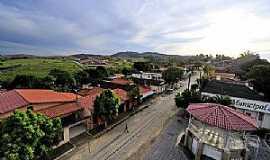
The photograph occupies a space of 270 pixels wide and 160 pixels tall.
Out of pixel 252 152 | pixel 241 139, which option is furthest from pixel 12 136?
pixel 252 152

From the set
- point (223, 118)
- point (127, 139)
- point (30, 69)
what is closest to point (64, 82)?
point (127, 139)

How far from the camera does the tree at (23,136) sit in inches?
673

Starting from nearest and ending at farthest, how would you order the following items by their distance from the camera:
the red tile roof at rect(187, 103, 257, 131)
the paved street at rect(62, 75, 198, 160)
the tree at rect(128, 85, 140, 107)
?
the red tile roof at rect(187, 103, 257, 131), the paved street at rect(62, 75, 198, 160), the tree at rect(128, 85, 140, 107)

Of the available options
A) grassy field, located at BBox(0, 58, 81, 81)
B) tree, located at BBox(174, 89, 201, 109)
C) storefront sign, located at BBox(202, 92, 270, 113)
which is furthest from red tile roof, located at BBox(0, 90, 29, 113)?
grassy field, located at BBox(0, 58, 81, 81)

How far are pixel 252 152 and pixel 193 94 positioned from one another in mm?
15355

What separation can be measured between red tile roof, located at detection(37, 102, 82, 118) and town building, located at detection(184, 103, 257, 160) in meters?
16.6

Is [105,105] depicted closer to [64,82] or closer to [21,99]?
[21,99]

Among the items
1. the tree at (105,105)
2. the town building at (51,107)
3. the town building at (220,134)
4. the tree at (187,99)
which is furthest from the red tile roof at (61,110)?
the tree at (187,99)

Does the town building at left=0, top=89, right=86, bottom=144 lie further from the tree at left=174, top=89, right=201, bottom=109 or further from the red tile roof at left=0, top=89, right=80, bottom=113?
the tree at left=174, top=89, right=201, bottom=109

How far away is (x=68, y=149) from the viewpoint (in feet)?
84.6

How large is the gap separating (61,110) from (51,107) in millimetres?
1485

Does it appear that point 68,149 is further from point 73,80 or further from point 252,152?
point 73,80

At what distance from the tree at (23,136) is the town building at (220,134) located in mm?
15740

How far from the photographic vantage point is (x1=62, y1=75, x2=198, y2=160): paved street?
80.6 feet
